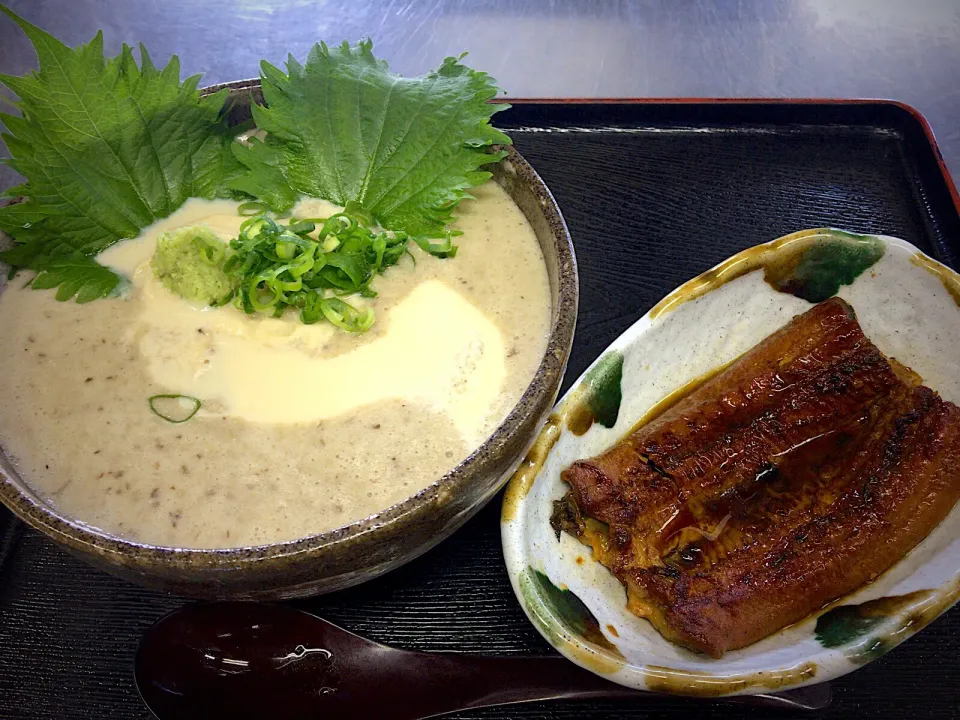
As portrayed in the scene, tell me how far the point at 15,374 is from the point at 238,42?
1634 millimetres

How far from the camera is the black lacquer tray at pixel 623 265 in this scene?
130 centimetres

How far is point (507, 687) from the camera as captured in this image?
4.08 ft

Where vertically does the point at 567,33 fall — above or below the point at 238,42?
above

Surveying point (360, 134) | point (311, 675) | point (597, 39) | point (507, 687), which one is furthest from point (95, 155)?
point (597, 39)

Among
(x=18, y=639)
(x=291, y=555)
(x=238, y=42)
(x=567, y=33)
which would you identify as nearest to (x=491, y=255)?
(x=291, y=555)

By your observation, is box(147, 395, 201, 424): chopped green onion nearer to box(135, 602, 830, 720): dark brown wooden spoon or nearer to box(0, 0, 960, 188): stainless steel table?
box(135, 602, 830, 720): dark brown wooden spoon

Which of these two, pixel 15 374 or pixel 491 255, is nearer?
pixel 15 374

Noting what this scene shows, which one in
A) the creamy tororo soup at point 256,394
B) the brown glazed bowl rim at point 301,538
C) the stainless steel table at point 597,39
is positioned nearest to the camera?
the brown glazed bowl rim at point 301,538

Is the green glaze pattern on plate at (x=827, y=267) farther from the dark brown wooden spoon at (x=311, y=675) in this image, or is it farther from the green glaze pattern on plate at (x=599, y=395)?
the dark brown wooden spoon at (x=311, y=675)

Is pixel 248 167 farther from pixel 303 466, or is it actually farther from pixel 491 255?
pixel 303 466

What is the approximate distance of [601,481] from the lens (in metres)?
1.32

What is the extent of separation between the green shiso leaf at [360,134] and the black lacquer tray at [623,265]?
440 mm

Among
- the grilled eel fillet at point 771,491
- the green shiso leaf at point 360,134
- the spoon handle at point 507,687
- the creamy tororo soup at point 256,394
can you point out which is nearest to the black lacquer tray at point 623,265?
the spoon handle at point 507,687

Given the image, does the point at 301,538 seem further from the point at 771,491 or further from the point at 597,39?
the point at 597,39
